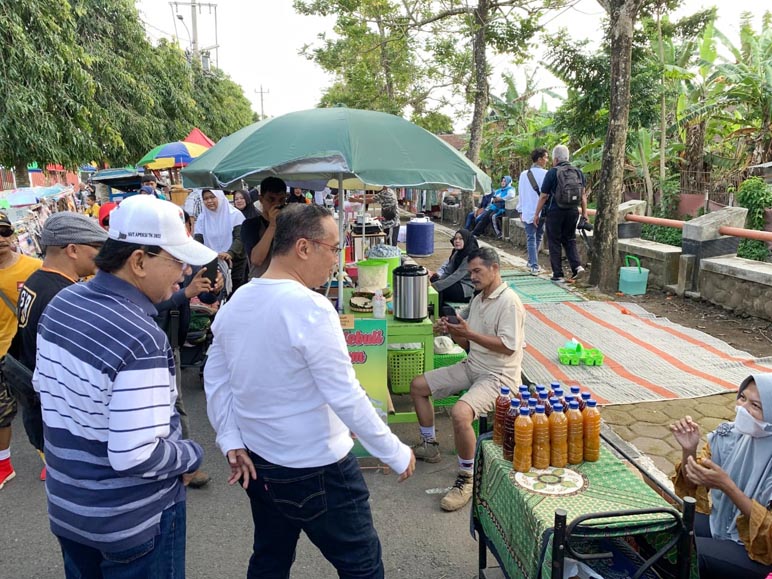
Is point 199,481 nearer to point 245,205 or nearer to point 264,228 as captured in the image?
point 264,228

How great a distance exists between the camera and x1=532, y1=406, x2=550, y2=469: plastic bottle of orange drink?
8.41ft

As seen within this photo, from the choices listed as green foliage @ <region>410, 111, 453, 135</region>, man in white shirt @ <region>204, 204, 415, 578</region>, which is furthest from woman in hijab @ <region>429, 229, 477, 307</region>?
green foliage @ <region>410, 111, 453, 135</region>

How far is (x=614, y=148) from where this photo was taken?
8.70 metres

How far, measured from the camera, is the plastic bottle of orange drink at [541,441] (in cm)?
256

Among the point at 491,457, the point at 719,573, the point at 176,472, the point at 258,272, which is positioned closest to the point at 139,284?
the point at 176,472

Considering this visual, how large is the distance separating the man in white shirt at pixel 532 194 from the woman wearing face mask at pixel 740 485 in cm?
796

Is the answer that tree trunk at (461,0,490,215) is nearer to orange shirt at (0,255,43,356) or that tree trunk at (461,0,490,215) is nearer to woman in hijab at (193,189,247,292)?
woman in hijab at (193,189,247,292)

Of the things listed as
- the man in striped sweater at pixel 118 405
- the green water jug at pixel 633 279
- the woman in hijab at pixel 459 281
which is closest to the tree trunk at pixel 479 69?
the green water jug at pixel 633 279

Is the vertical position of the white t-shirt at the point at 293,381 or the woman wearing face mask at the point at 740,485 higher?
the white t-shirt at the point at 293,381

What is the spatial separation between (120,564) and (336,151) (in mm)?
2808

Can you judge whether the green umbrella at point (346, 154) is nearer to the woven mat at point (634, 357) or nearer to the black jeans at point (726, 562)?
the woven mat at point (634, 357)

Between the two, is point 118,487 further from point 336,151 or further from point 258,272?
point 258,272

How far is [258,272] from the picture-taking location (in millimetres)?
4750

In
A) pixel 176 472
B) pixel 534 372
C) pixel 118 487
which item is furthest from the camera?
pixel 534 372
